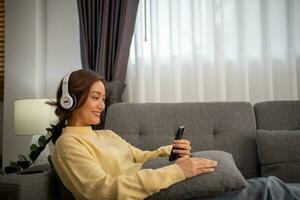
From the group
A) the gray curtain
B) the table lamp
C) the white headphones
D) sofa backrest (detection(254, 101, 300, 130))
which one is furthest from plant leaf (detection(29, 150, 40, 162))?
sofa backrest (detection(254, 101, 300, 130))

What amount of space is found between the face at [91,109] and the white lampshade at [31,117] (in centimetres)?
92

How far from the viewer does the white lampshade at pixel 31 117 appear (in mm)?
2137

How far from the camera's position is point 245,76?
2.15 m

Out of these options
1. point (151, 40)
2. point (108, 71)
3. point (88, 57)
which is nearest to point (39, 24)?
point (88, 57)

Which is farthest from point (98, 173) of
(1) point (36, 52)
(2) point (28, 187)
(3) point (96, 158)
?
(1) point (36, 52)

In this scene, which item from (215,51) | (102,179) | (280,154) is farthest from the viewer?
(215,51)

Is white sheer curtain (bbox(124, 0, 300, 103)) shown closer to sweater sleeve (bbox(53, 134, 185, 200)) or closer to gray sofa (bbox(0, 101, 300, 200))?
gray sofa (bbox(0, 101, 300, 200))

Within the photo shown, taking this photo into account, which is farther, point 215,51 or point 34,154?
point 215,51

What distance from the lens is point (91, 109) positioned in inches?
51.3

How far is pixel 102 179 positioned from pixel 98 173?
3 centimetres

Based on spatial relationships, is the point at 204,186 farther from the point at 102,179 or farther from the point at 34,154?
the point at 34,154

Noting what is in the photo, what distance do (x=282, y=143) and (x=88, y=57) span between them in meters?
1.44

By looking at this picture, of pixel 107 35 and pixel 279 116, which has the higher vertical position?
pixel 107 35

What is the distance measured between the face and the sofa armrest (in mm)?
248
